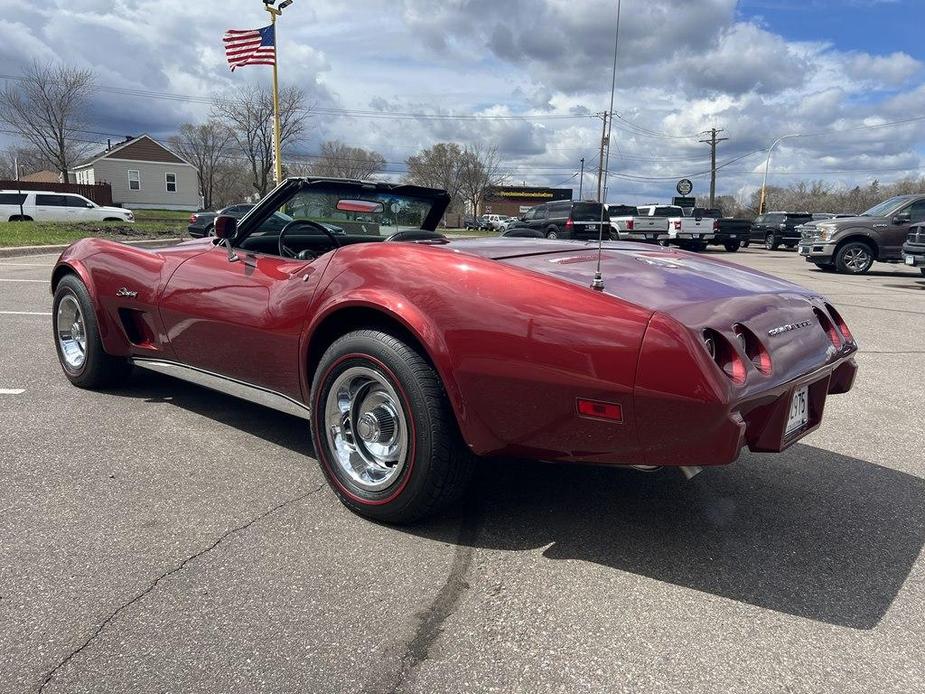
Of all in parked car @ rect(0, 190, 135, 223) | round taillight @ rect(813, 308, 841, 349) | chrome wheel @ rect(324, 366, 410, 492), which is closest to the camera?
chrome wheel @ rect(324, 366, 410, 492)

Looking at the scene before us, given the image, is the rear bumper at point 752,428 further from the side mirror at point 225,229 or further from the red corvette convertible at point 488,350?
the side mirror at point 225,229

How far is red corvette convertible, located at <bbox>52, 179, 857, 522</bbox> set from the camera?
2090 mm

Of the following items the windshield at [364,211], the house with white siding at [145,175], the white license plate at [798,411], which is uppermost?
the house with white siding at [145,175]

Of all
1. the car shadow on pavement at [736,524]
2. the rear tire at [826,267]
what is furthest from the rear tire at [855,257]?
the car shadow on pavement at [736,524]

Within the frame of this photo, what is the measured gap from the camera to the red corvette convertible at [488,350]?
2090 millimetres

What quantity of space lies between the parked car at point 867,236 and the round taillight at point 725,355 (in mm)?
15122

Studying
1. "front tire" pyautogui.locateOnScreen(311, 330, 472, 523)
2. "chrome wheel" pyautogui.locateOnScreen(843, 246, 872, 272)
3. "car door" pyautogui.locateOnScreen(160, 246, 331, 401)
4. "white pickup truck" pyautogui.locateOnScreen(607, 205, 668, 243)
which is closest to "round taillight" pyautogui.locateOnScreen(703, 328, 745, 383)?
"front tire" pyautogui.locateOnScreen(311, 330, 472, 523)

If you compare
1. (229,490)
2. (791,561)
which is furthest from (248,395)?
(791,561)

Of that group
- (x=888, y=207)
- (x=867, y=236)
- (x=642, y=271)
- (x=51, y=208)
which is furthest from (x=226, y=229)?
(x=51, y=208)

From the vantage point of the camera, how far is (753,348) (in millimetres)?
2295

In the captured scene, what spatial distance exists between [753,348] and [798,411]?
39 cm

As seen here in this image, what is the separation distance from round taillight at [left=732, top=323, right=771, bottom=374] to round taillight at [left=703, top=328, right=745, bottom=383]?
0.09m

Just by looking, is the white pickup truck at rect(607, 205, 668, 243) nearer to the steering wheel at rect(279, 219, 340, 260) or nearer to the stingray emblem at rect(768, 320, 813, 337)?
the steering wheel at rect(279, 219, 340, 260)

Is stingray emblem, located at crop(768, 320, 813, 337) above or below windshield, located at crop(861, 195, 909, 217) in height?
below
